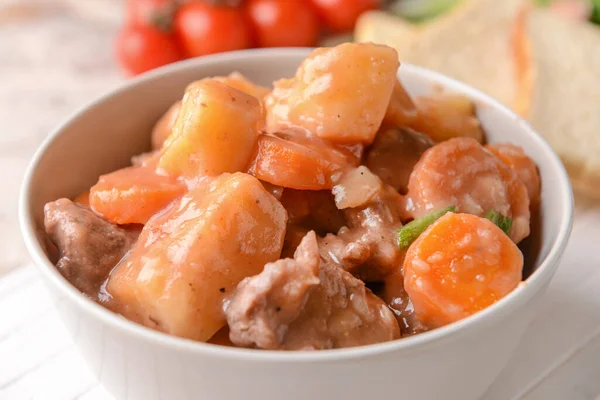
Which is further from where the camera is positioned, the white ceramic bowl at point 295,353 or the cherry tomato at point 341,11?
the cherry tomato at point 341,11

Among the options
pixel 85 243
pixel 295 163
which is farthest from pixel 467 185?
pixel 85 243

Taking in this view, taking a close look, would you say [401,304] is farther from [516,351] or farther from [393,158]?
[516,351]

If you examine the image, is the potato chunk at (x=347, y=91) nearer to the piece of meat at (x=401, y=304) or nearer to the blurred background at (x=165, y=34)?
the piece of meat at (x=401, y=304)

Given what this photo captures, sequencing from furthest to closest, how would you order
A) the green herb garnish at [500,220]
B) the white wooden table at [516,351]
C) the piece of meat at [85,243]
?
the white wooden table at [516,351] < the green herb garnish at [500,220] < the piece of meat at [85,243]

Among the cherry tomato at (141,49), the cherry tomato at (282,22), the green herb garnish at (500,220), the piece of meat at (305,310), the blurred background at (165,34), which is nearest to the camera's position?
the piece of meat at (305,310)

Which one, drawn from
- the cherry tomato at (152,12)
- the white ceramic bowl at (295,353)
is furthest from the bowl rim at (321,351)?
the cherry tomato at (152,12)

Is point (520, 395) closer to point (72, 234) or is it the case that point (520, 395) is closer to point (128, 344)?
point (128, 344)
